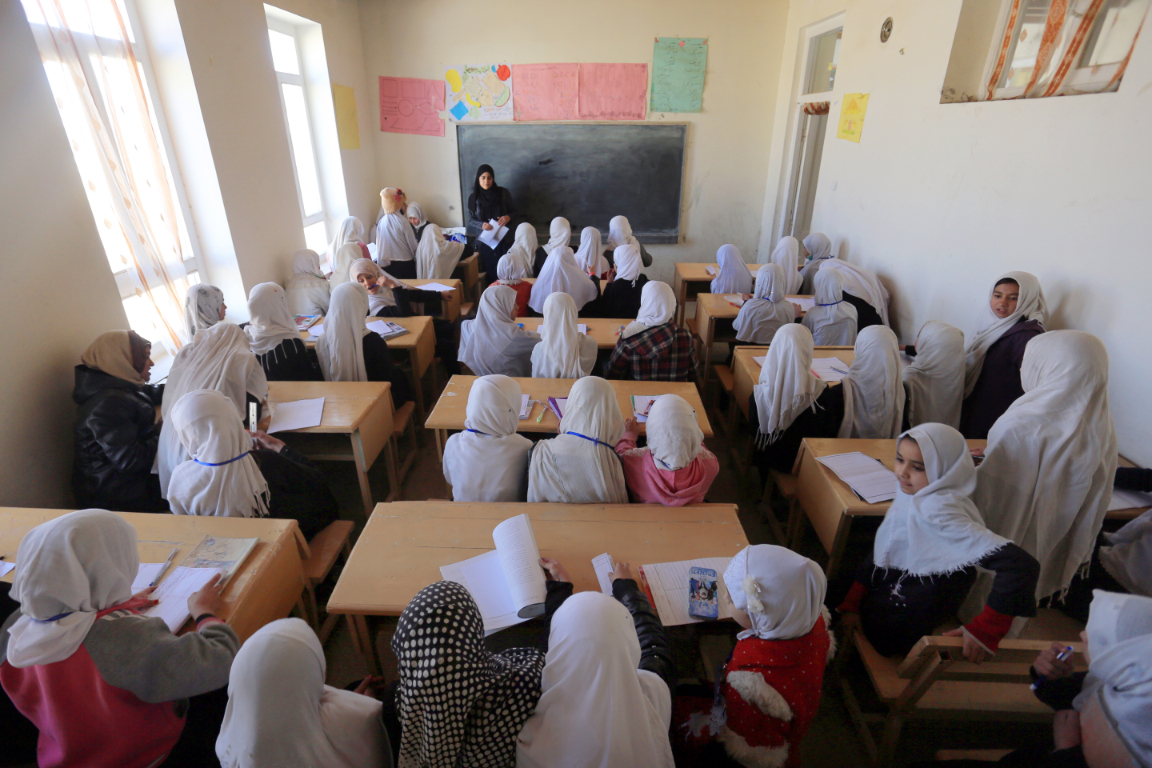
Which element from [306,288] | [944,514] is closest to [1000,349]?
[944,514]

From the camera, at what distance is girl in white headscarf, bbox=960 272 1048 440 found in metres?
2.50

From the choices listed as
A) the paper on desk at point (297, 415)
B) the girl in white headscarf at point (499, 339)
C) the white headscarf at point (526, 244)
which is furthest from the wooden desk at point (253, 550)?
the white headscarf at point (526, 244)

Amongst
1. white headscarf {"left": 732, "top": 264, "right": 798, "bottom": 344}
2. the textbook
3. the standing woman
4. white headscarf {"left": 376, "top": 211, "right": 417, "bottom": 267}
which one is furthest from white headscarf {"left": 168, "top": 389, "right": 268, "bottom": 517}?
the standing woman

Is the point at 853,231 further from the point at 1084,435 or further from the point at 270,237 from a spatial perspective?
the point at 270,237

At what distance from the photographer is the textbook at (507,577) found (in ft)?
4.83

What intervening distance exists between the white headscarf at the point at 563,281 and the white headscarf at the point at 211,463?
2.54 meters

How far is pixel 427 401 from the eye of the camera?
3969mm

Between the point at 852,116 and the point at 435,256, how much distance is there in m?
3.72

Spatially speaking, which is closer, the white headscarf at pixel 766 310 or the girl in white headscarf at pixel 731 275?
the white headscarf at pixel 766 310

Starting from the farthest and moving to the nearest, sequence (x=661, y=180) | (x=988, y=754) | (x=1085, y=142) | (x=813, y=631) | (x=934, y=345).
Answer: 1. (x=661, y=180)
2. (x=934, y=345)
3. (x=1085, y=142)
4. (x=988, y=754)
5. (x=813, y=631)

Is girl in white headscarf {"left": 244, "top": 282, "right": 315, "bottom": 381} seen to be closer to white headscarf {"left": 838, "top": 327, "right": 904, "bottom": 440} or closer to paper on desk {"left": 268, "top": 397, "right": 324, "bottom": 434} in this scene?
paper on desk {"left": 268, "top": 397, "right": 324, "bottom": 434}

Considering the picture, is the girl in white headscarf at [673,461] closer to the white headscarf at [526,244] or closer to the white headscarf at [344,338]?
the white headscarf at [344,338]

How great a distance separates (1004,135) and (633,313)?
2.47 metres

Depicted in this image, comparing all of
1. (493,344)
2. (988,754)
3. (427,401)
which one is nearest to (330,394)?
(493,344)
